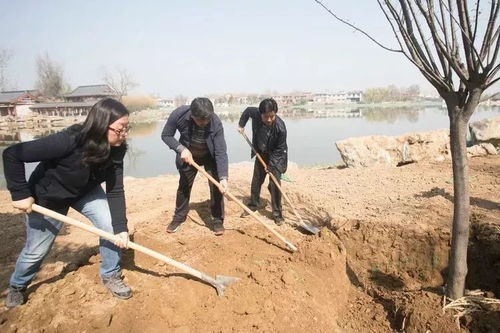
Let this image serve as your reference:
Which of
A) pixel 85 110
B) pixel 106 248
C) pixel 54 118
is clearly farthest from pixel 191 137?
pixel 85 110

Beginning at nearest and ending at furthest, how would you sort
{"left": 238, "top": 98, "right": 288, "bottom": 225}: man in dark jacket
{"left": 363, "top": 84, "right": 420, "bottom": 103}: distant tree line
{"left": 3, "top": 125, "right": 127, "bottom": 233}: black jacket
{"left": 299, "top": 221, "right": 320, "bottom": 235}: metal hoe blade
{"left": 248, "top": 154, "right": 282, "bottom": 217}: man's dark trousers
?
{"left": 3, "top": 125, "right": 127, "bottom": 233}: black jacket, {"left": 299, "top": 221, "right": 320, "bottom": 235}: metal hoe blade, {"left": 238, "top": 98, "right": 288, "bottom": 225}: man in dark jacket, {"left": 248, "top": 154, "right": 282, "bottom": 217}: man's dark trousers, {"left": 363, "top": 84, "right": 420, "bottom": 103}: distant tree line

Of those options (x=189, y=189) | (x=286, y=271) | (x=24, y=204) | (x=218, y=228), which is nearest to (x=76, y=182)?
(x=24, y=204)

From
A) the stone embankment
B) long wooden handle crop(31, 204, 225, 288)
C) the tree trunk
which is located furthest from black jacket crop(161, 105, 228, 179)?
the stone embankment

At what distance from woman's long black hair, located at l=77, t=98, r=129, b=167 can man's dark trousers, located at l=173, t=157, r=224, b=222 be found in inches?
65.7

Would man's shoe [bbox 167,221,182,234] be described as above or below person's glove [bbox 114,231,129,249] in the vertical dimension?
below

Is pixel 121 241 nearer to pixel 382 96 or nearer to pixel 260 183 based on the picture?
pixel 260 183

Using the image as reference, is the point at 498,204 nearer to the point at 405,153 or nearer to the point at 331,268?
the point at 331,268

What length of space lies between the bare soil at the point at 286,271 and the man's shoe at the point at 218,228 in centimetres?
8

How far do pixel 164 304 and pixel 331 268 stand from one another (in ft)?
5.58

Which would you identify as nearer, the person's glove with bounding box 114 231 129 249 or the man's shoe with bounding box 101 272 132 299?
the person's glove with bounding box 114 231 129 249

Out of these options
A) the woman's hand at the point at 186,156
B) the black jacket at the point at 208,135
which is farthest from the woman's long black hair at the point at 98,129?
the black jacket at the point at 208,135

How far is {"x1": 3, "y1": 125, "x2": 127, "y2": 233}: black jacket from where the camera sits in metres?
2.41

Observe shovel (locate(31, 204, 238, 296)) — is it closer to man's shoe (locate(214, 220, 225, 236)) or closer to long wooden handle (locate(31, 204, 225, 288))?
long wooden handle (locate(31, 204, 225, 288))

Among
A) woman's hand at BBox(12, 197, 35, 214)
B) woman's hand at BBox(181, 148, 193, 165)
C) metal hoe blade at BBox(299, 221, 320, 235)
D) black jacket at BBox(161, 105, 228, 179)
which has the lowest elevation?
metal hoe blade at BBox(299, 221, 320, 235)
